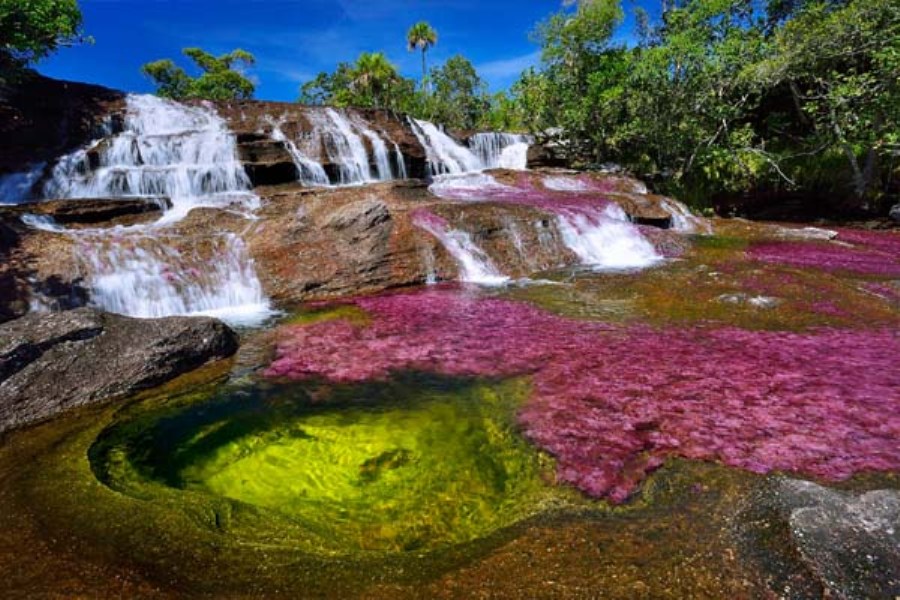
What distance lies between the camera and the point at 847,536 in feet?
13.2

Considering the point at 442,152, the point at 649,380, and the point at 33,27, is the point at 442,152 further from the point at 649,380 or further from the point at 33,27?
the point at 649,380

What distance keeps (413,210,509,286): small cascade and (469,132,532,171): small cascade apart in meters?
19.2

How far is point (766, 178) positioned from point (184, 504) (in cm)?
3460

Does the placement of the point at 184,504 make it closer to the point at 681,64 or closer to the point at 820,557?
the point at 820,557

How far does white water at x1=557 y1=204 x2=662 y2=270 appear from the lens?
61.2 feet

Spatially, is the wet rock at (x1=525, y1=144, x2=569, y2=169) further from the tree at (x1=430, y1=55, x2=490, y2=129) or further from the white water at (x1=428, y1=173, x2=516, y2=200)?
the tree at (x1=430, y1=55, x2=490, y2=129)

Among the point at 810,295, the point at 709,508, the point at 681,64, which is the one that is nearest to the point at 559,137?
the point at 681,64

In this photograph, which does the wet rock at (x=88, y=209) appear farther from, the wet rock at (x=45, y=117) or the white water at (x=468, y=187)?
the white water at (x=468, y=187)

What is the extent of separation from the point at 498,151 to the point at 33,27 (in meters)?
26.1

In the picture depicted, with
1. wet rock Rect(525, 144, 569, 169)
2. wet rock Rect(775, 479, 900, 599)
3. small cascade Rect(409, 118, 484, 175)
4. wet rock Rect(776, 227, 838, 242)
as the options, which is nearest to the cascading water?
wet rock Rect(775, 479, 900, 599)

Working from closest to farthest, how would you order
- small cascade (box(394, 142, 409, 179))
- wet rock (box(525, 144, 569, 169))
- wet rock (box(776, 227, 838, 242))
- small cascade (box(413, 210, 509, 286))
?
small cascade (box(413, 210, 509, 286)), wet rock (box(776, 227, 838, 242)), small cascade (box(394, 142, 409, 179)), wet rock (box(525, 144, 569, 169))

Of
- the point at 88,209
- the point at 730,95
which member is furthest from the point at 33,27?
the point at 730,95

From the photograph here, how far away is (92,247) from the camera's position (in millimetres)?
13352

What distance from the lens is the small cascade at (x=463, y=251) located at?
53.8 feet
